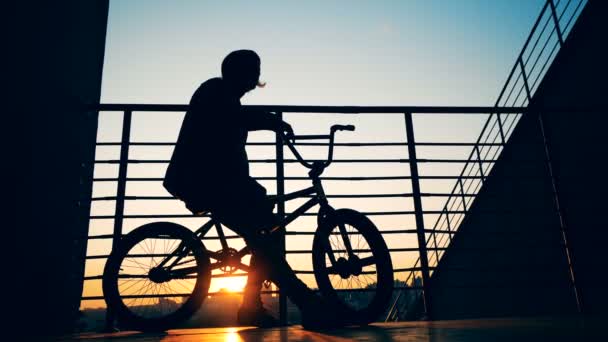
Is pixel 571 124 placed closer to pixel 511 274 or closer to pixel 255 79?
pixel 511 274

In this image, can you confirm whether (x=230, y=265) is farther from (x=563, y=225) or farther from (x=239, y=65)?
(x=563, y=225)

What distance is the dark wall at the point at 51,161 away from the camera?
196 cm

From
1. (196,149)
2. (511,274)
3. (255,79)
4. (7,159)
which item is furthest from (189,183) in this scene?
(511,274)

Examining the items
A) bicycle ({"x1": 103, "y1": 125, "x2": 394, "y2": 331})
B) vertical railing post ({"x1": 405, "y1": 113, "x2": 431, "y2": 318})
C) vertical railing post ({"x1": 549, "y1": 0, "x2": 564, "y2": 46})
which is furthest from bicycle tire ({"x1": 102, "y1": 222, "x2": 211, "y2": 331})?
vertical railing post ({"x1": 549, "y1": 0, "x2": 564, "y2": 46})

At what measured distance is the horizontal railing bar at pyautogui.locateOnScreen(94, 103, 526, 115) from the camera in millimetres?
2680

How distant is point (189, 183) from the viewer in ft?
6.72

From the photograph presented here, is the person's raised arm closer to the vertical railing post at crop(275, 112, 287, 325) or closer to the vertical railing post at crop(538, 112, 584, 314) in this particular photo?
the vertical railing post at crop(275, 112, 287, 325)

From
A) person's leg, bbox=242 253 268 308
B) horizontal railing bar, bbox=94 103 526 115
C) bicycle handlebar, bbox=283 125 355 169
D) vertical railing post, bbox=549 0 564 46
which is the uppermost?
vertical railing post, bbox=549 0 564 46

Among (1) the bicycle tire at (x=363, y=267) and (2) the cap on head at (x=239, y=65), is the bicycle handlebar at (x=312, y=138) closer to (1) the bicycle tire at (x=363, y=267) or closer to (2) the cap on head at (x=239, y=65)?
(1) the bicycle tire at (x=363, y=267)

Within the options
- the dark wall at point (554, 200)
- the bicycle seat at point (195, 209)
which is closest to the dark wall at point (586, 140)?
the dark wall at point (554, 200)

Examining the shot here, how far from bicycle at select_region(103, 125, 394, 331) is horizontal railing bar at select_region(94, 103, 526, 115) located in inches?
22.0

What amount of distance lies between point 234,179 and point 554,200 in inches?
146

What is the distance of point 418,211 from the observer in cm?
261

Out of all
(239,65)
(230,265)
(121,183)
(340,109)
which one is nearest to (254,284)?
(230,265)
